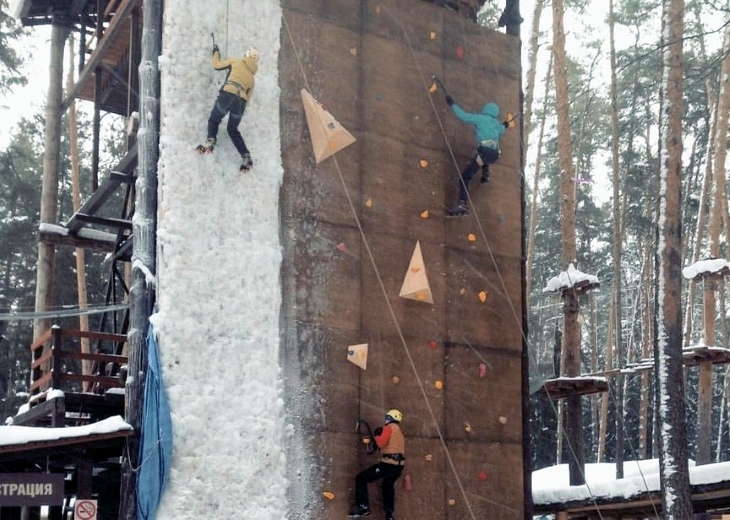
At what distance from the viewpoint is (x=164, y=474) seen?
9969 millimetres

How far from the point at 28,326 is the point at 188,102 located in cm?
2366

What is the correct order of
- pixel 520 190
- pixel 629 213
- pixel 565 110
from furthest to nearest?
pixel 629 213 → pixel 565 110 → pixel 520 190

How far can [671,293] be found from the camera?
41.6ft

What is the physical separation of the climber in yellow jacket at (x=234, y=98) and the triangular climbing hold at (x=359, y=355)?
8.14 ft

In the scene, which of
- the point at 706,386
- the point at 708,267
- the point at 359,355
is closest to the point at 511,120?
the point at 359,355

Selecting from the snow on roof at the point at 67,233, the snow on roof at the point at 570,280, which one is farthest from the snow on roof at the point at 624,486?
the snow on roof at the point at 67,233

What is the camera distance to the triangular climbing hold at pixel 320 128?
38.3ft

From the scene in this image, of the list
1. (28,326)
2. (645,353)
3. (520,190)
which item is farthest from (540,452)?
(520,190)

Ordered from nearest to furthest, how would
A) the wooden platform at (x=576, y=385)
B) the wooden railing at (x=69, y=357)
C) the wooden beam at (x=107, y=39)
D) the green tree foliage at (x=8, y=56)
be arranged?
the wooden railing at (x=69, y=357) → the wooden beam at (x=107, y=39) → the wooden platform at (x=576, y=385) → the green tree foliage at (x=8, y=56)

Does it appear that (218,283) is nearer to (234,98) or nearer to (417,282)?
(234,98)

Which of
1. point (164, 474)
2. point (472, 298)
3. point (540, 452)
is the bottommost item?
point (540, 452)

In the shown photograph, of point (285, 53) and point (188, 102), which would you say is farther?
point (285, 53)

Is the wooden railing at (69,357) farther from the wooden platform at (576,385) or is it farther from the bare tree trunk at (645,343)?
the bare tree trunk at (645,343)

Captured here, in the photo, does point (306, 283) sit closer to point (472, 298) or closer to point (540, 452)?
point (472, 298)
